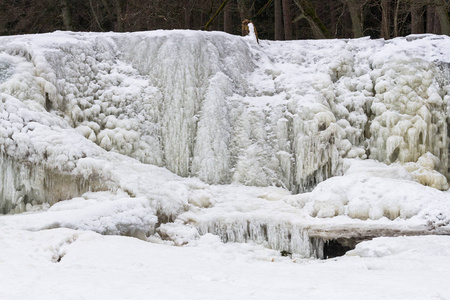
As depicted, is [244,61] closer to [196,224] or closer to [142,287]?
[196,224]

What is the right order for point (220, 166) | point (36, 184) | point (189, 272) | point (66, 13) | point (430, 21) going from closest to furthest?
point (189, 272) < point (36, 184) < point (220, 166) < point (430, 21) < point (66, 13)

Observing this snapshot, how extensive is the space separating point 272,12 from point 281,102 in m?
13.0

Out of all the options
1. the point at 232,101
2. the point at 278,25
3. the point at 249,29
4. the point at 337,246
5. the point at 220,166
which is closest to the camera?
the point at 337,246

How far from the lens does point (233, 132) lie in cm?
972

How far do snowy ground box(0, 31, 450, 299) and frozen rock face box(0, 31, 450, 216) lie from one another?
0.03 m

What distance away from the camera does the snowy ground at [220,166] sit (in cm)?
436

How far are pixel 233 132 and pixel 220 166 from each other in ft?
2.67

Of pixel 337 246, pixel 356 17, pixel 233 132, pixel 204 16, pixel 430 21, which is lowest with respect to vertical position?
pixel 337 246

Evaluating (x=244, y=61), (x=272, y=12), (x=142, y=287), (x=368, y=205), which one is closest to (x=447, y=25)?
(x=244, y=61)

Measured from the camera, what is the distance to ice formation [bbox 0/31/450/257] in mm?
7145

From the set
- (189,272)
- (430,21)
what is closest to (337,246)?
(189,272)

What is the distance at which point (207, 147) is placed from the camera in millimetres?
9406

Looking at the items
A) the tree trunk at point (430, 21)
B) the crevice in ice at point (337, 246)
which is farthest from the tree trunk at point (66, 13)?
the crevice in ice at point (337, 246)

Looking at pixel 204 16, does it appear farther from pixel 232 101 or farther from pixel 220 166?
pixel 220 166
